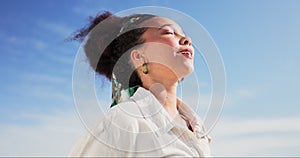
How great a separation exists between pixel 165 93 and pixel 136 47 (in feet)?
0.60

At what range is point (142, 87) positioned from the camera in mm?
1404

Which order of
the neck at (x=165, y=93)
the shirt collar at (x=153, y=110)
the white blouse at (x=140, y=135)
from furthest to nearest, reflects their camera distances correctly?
the neck at (x=165, y=93)
the shirt collar at (x=153, y=110)
the white blouse at (x=140, y=135)

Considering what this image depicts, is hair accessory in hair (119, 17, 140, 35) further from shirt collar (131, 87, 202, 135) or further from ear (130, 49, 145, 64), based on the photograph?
shirt collar (131, 87, 202, 135)

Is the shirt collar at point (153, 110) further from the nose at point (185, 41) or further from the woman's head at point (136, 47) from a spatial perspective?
the nose at point (185, 41)

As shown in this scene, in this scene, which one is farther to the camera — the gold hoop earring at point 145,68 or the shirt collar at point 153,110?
the gold hoop earring at point 145,68

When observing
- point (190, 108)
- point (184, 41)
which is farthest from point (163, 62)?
point (190, 108)

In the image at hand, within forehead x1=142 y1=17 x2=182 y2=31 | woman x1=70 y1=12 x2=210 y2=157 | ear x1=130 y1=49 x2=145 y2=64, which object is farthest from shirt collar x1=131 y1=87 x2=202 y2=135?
forehead x1=142 y1=17 x2=182 y2=31

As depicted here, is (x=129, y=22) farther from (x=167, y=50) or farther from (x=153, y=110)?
(x=153, y=110)

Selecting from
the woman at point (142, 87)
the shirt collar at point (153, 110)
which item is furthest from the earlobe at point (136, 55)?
the shirt collar at point (153, 110)

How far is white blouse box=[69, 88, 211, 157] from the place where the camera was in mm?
1185

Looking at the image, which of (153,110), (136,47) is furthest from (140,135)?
(136,47)

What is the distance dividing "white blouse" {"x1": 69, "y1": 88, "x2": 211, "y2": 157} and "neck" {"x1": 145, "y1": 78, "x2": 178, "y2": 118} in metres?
0.03

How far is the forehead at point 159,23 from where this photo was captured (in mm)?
1411

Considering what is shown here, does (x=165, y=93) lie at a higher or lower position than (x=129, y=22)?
lower
